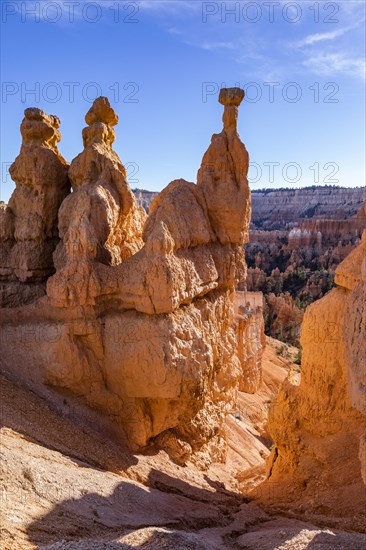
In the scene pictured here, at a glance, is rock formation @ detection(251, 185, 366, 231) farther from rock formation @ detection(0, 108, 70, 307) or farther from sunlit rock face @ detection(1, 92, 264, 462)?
rock formation @ detection(0, 108, 70, 307)

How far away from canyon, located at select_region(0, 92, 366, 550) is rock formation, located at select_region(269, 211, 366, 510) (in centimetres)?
3

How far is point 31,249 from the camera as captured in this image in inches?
492

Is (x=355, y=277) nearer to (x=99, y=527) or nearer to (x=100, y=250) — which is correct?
(x=100, y=250)

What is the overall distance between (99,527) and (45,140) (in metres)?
9.14

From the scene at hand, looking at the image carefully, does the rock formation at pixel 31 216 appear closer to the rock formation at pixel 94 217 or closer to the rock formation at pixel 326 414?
the rock formation at pixel 94 217

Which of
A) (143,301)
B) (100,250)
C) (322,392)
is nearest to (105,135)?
(100,250)

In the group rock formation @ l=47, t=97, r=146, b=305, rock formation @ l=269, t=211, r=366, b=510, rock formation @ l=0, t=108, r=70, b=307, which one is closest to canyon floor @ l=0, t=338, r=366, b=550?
rock formation @ l=269, t=211, r=366, b=510

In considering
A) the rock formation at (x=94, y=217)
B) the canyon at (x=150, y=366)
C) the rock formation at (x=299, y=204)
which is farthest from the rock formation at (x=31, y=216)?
the rock formation at (x=299, y=204)

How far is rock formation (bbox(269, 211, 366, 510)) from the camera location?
973 cm

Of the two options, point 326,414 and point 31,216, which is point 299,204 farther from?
point 326,414

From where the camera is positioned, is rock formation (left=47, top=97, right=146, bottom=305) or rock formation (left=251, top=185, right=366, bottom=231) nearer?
rock formation (left=47, top=97, right=146, bottom=305)

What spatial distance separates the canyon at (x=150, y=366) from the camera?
8.09 m

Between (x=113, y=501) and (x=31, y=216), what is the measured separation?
7010 millimetres

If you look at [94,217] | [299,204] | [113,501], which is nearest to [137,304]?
[94,217]
